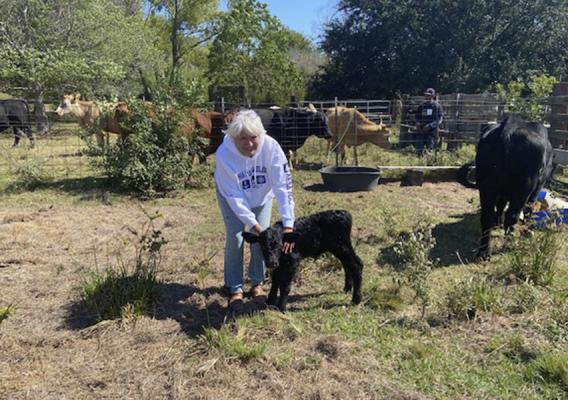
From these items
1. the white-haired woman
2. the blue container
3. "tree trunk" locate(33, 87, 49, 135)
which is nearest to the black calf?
the white-haired woman

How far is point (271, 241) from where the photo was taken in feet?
12.0

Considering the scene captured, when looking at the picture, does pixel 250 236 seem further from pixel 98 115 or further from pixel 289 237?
pixel 98 115

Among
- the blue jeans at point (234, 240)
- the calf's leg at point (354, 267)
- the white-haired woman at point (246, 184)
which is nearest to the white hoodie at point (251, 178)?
the white-haired woman at point (246, 184)

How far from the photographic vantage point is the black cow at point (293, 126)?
11461mm

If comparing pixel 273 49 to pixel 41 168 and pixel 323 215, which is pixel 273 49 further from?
pixel 323 215

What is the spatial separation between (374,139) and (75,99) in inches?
354

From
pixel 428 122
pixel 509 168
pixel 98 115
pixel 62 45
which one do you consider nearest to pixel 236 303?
pixel 509 168

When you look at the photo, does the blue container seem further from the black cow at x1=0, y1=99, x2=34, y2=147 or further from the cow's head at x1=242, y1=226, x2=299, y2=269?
the black cow at x1=0, y1=99, x2=34, y2=147

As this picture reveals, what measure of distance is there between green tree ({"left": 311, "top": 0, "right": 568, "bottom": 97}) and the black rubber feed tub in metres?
19.1

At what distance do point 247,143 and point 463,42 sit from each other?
83.8ft

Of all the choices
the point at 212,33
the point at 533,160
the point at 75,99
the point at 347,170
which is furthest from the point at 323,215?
the point at 212,33

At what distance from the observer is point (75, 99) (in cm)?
1402

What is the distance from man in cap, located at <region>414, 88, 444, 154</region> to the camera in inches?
491

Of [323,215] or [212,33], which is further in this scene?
[212,33]
